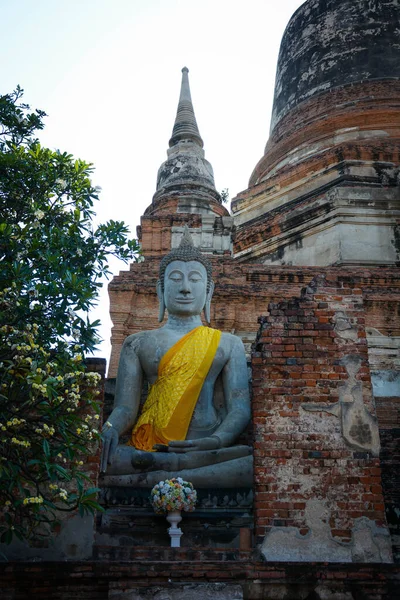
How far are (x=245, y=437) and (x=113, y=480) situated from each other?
48.4 inches

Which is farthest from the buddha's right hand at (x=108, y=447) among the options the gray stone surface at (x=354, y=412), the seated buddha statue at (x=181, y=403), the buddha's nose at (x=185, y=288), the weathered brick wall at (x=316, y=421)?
the buddha's nose at (x=185, y=288)

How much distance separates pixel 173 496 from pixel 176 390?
1.29m

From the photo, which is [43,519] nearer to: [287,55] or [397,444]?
[397,444]

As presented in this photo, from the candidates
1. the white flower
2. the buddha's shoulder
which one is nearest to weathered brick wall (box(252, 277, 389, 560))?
the buddha's shoulder

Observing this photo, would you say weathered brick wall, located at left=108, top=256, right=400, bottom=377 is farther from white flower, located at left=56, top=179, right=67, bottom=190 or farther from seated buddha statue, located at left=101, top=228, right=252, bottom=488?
white flower, located at left=56, top=179, right=67, bottom=190

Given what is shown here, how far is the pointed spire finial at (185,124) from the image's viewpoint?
15836 mm

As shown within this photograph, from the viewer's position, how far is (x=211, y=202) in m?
14.0

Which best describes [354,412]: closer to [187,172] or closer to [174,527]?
[174,527]

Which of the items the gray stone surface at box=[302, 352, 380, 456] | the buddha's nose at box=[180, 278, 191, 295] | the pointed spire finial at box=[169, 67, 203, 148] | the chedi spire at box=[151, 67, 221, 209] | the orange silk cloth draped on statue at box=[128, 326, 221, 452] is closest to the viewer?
the gray stone surface at box=[302, 352, 380, 456]

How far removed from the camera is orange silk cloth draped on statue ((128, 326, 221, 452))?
21.7 ft

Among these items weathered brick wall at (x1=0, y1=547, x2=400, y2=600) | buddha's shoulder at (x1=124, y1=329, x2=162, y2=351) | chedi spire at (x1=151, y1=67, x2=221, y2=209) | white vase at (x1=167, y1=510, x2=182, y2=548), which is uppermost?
chedi spire at (x1=151, y1=67, x2=221, y2=209)

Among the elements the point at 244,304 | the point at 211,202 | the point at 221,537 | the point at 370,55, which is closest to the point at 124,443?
the point at 221,537

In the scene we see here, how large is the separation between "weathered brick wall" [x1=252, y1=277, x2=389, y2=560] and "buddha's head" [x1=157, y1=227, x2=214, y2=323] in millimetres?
1806

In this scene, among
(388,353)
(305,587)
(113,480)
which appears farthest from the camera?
(388,353)
